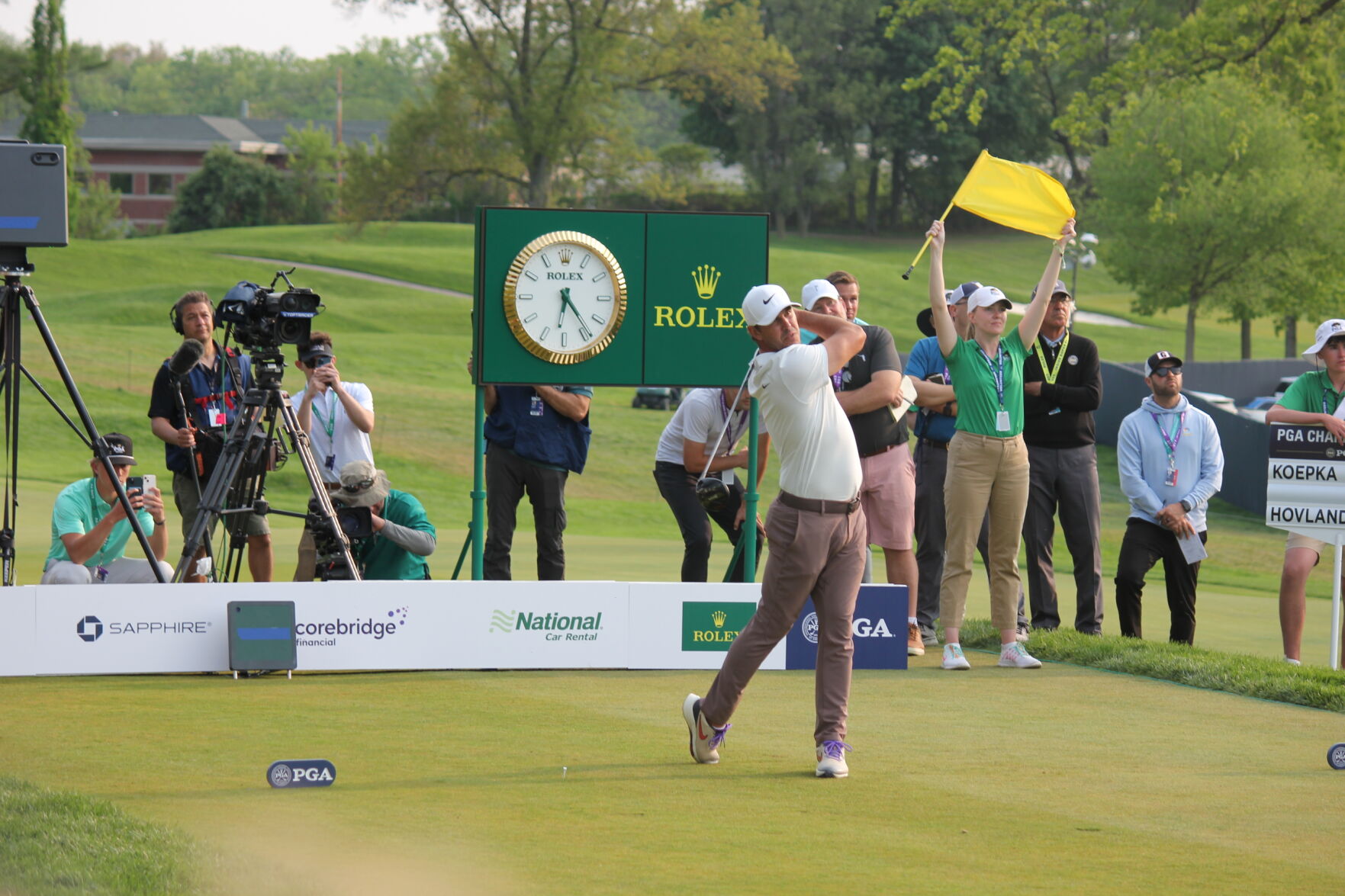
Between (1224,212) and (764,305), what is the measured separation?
4267 cm

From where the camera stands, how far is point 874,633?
880 cm

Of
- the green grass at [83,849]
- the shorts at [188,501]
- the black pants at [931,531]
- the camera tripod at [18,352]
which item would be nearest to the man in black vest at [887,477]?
the black pants at [931,531]

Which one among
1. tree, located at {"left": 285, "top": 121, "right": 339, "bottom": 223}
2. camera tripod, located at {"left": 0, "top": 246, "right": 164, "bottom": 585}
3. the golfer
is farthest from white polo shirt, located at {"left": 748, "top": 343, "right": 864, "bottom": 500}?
tree, located at {"left": 285, "top": 121, "right": 339, "bottom": 223}

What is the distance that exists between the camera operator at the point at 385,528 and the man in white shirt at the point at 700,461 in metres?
1.54

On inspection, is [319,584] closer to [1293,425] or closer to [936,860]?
[936,860]

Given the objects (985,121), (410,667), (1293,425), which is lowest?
(410,667)

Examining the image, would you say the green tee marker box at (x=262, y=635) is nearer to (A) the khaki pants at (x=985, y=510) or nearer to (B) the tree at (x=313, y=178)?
(A) the khaki pants at (x=985, y=510)

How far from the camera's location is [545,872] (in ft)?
15.6

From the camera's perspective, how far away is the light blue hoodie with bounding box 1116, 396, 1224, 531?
10062mm

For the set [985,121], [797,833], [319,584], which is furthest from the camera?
[985,121]

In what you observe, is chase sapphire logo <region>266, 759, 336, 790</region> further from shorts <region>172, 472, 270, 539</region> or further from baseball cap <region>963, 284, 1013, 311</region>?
baseball cap <region>963, 284, 1013, 311</region>

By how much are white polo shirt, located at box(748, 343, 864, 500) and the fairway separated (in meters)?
1.11

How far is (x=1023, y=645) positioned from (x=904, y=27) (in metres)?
72.6

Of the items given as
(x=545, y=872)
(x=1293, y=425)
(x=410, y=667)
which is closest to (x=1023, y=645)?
(x=1293, y=425)
